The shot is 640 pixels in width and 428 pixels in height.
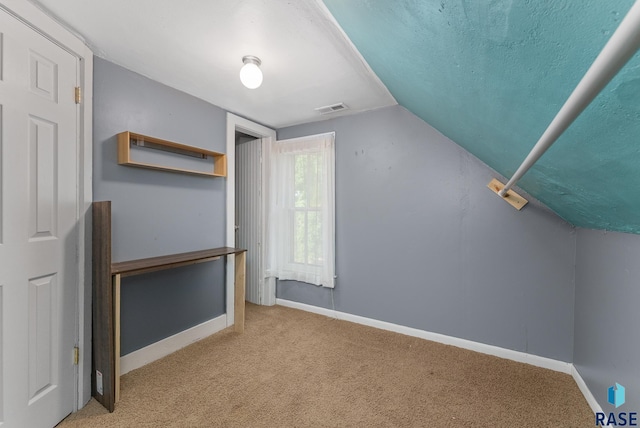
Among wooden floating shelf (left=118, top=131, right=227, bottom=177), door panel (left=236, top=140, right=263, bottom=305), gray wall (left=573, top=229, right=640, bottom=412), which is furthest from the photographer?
door panel (left=236, top=140, right=263, bottom=305)

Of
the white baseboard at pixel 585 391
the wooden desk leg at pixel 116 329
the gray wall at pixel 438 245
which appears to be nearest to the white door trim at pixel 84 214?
the wooden desk leg at pixel 116 329

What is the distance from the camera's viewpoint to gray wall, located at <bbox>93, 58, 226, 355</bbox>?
1.94 meters

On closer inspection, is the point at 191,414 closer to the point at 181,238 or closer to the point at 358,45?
the point at 181,238

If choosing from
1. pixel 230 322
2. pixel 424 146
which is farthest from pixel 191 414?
pixel 424 146

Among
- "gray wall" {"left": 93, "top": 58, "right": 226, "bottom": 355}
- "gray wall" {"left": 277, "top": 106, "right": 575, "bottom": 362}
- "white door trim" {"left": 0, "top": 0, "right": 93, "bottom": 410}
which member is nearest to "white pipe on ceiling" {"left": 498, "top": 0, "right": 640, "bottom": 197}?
"gray wall" {"left": 277, "top": 106, "right": 575, "bottom": 362}

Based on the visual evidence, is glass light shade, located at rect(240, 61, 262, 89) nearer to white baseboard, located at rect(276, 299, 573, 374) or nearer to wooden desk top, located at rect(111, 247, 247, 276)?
wooden desk top, located at rect(111, 247, 247, 276)

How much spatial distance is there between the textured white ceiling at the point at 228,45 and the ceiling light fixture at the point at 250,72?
0.05 meters

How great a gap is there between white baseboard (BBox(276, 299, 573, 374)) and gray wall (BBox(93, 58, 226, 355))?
1206 mm

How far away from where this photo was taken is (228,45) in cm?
171

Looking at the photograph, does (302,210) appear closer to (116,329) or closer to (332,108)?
(332,108)

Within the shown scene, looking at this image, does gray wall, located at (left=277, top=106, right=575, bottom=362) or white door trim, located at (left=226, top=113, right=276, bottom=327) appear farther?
white door trim, located at (left=226, top=113, right=276, bottom=327)

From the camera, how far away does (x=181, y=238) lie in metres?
2.42

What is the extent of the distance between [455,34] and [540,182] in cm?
99

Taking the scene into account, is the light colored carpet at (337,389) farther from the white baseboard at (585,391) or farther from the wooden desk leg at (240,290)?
the wooden desk leg at (240,290)
